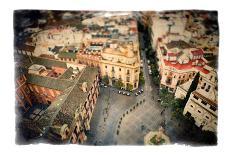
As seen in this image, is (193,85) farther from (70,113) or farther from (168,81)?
(70,113)

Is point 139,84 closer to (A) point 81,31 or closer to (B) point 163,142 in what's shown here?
(B) point 163,142

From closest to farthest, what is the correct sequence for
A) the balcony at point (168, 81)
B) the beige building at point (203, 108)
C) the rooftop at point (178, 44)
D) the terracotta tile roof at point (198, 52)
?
the beige building at point (203, 108) → the balcony at point (168, 81) → the terracotta tile roof at point (198, 52) → the rooftop at point (178, 44)

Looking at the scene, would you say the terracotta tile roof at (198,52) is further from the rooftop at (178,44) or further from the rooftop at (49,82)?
the rooftop at (49,82)

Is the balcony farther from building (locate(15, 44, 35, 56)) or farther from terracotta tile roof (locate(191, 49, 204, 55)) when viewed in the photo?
building (locate(15, 44, 35, 56))

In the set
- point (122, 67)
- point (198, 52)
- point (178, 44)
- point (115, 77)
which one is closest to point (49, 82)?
point (115, 77)

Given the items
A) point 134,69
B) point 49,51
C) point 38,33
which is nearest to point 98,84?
point 134,69

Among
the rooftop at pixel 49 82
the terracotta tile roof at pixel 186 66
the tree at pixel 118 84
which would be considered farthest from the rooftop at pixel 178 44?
the rooftop at pixel 49 82

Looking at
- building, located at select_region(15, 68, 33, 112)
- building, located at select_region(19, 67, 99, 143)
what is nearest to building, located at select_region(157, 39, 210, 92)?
building, located at select_region(19, 67, 99, 143)
